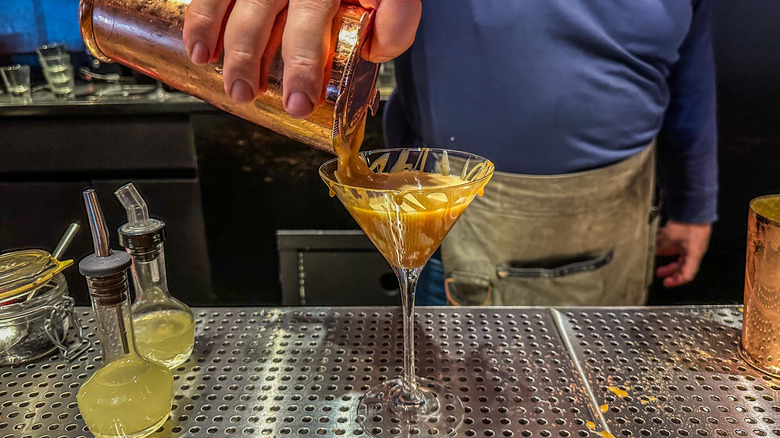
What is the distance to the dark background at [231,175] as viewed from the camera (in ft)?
8.21

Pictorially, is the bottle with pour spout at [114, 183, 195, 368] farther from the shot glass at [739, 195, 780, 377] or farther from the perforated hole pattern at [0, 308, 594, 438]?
the shot glass at [739, 195, 780, 377]

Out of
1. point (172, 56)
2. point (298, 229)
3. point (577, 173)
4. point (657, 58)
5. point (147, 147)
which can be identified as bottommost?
point (298, 229)

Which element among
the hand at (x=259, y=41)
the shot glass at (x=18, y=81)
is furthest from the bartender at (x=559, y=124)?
the shot glass at (x=18, y=81)

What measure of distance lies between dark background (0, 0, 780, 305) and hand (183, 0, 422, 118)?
1.72 metres

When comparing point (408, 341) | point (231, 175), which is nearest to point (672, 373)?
point (408, 341)

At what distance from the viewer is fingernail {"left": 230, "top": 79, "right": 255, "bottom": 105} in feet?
2.48

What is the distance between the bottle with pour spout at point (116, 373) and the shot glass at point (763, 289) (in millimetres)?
886

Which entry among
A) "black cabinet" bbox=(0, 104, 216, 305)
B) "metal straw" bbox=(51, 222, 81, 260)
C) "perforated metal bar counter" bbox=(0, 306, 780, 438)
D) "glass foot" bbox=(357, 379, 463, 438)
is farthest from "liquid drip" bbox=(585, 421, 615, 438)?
"black cabinet" bbox=(0, 104, 216, 305)

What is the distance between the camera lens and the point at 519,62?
147 cm

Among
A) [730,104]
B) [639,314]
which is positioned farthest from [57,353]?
[730,104]

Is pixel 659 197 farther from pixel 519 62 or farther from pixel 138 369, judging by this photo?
pixel 138 369

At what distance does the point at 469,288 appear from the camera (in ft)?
5.48

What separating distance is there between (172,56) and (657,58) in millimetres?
1191

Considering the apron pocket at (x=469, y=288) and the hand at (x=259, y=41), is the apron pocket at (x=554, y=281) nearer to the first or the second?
the apron pocket at (x=469, y=288)
